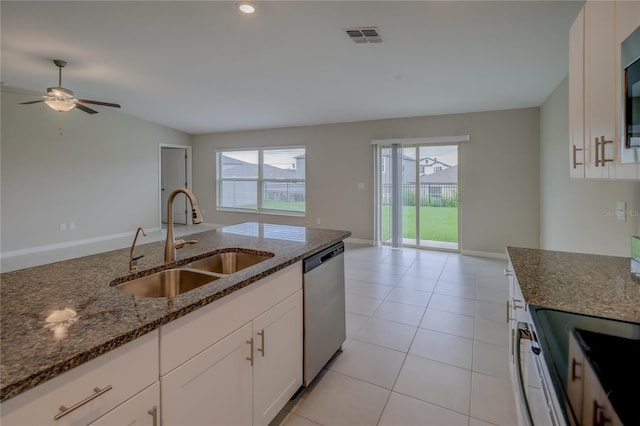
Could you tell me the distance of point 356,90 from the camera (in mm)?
4711

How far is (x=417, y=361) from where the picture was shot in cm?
230

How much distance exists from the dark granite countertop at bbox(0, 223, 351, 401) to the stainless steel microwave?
57.6 inches

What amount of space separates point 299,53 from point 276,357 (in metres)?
3.31

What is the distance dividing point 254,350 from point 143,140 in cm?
737

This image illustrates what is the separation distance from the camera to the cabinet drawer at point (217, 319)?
41.2 inches

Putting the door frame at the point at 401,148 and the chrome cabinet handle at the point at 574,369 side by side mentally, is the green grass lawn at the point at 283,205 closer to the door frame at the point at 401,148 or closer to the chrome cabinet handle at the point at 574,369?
the door frame at the point at 401,148

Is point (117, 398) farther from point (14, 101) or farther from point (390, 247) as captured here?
point (14, 101)

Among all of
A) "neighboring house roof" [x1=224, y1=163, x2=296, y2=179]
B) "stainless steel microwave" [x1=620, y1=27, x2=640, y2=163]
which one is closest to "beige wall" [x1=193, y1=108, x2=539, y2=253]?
"neighboring house roof" [x1=224, y1=163, x2=296, y2=179]

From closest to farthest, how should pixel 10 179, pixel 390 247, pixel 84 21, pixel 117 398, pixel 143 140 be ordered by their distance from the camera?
pixel 117 398, pixel 84 21, pixel 10 179, pixel 390 247, pixel 143 140

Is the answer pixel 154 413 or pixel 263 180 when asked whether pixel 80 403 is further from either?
pixel 263 180

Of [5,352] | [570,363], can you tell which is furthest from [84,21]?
[570,363]

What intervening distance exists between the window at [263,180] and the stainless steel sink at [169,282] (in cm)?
554

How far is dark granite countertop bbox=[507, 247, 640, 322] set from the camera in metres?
1.16

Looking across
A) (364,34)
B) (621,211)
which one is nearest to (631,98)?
(621,211)
